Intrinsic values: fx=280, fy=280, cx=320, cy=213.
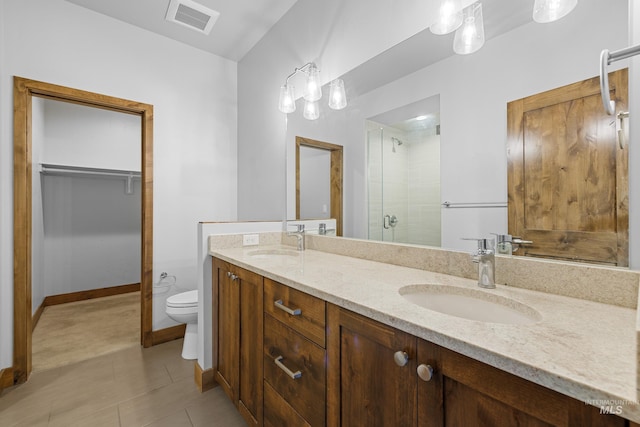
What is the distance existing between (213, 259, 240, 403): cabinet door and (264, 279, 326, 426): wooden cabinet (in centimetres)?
34

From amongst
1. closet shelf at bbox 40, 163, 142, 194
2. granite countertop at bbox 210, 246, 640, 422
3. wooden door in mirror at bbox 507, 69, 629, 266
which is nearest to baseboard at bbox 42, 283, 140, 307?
closet shelf at bbox 40, 163, 142, 194

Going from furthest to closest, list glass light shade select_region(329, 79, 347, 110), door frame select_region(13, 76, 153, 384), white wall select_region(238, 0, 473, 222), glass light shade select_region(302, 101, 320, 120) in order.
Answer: glass light shade select_region(302, 101, 320, 120), door frame select_region(13, 76, 153, 384), glass light shade select_region(329, 79, 347, 110), white wall select_region(238, 0, 473, 222)

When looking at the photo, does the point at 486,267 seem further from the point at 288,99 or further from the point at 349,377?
the point at 288,99

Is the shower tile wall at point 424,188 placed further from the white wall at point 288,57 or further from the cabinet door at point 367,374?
the cabinet door at point 367,374

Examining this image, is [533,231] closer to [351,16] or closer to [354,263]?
[354,263]

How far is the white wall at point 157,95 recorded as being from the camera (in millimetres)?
1933

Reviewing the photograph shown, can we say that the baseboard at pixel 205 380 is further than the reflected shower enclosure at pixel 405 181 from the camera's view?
Yes

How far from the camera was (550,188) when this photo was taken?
930 millimetres

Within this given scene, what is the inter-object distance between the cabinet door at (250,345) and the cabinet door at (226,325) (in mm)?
61

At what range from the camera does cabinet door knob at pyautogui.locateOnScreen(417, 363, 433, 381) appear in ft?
2.01

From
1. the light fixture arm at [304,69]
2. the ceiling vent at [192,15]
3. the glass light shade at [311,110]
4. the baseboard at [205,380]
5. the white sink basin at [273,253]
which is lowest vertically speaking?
the baseboard at [205,380]

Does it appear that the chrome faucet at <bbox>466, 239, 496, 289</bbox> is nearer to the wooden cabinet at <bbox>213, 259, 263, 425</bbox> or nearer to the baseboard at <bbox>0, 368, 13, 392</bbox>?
the wooden cabinet at <bbox>213, 259, 263, 425</bbox>

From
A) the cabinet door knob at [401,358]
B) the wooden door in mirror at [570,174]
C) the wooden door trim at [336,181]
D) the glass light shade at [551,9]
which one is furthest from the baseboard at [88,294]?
the glass light shade at [551,9]

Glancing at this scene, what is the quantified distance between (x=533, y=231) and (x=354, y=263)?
76 cm
